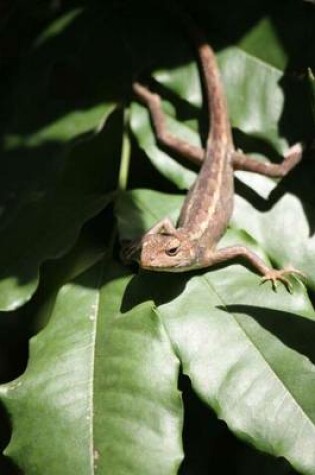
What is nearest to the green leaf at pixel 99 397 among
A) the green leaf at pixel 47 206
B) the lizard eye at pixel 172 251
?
the green leaf at pixel 47 206

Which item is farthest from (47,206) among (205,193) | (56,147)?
(205,193)

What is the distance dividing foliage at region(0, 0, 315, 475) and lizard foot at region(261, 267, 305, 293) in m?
0.03

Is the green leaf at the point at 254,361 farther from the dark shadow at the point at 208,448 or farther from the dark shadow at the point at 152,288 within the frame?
the dark shadow at the point at 208,448

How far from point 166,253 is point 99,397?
2.60 ft

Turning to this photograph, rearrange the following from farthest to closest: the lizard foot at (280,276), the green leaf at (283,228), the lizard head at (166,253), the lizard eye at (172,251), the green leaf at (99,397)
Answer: the lizard eye at (172,251)
the lizard head at (166,253)
the green leaf at (283,228)
the lizard foot at (280,276)
the green leaf at (99,397)

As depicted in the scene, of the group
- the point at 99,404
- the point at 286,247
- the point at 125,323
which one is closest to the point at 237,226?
the point at 286,247

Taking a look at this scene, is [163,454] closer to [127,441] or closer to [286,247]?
[127,441]

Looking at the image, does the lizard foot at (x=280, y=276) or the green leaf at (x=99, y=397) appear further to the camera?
the lizard foot at (x=280, y=276)

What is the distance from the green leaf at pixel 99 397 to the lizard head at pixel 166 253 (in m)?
0.27

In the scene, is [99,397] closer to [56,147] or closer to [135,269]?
[135,269]

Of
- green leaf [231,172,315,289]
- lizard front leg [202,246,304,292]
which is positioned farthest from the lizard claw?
green leaf [231,172,315,289]

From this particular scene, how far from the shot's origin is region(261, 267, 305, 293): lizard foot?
2.63 meters

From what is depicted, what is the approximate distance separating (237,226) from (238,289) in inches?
14.2

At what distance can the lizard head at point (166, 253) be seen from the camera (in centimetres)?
294
